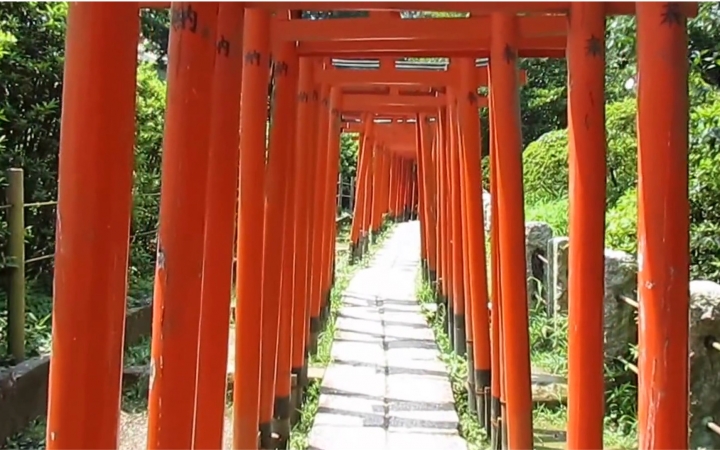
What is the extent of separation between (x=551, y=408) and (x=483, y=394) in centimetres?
58

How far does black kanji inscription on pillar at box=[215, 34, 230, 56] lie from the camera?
2646mm

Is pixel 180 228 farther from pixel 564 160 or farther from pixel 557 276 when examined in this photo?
pixel 564 160

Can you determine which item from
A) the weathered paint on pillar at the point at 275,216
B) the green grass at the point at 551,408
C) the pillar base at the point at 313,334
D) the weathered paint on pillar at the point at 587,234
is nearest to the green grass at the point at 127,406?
the weathered paint on pillar at the point at 275,216

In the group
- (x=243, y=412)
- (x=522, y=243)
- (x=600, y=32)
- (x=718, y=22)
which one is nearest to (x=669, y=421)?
(x=600, y=32)

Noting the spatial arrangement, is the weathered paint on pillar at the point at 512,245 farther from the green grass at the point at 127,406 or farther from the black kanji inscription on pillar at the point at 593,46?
the green grass at the point at 127,406

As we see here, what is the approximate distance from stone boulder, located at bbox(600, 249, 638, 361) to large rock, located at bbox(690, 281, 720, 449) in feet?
2.87

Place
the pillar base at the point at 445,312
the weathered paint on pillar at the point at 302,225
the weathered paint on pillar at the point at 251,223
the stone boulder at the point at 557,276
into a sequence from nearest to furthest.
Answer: the weathered paint on pillar at the point at 251,223, the weathered paint on pillar at the point at 302,225, the stone boulder at the point at 557,276, the pillar base at the point at 445,312

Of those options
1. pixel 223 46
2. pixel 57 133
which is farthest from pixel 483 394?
pixel 223 46

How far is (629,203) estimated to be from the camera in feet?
22.4

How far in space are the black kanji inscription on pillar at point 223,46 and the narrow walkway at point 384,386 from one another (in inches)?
133

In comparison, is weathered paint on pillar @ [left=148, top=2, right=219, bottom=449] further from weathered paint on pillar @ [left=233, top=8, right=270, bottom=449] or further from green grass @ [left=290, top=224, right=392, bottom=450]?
green grass @ [left=290, top=224, right=392, bottom=450]

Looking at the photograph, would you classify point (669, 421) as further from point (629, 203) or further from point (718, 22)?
point (629, 203)

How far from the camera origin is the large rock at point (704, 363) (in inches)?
169

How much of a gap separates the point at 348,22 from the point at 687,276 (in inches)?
104
